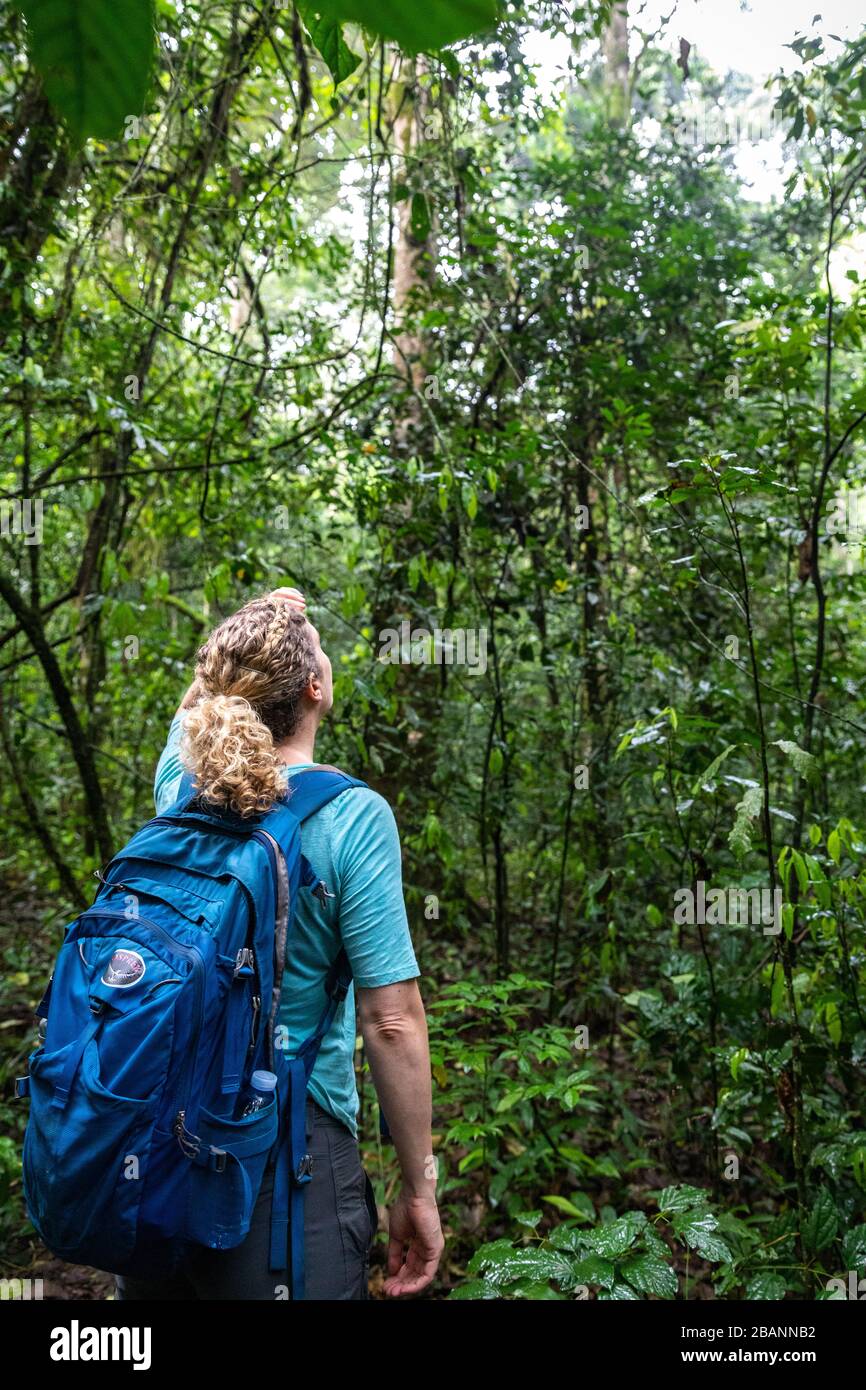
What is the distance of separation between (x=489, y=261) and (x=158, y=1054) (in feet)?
11.8

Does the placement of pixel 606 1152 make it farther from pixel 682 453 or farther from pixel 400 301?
pixel 400 301

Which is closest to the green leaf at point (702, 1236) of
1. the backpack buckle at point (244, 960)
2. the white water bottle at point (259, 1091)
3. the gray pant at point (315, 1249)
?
the gray pant at point (315, 1249)

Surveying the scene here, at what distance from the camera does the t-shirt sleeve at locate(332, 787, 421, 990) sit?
4.75ft

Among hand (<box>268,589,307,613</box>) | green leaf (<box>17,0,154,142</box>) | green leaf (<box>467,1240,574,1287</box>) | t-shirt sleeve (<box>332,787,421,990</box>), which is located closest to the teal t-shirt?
t-shirt sleeve (<box>332,787,421,990</box>)

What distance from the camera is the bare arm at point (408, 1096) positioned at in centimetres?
146

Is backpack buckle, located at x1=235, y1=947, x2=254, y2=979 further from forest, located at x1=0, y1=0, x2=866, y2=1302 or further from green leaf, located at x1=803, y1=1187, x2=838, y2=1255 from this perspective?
green leaf, located at x1=803, y1=1187, x2=838, y2=1255

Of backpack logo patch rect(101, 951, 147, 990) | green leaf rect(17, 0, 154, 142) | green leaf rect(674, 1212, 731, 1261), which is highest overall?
green leaf rect(17, 0, 154, 142)

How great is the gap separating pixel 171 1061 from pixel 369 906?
1.26 ft

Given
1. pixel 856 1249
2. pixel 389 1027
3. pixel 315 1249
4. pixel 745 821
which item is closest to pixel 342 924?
pixel 389 1027

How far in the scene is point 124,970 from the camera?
1.24 meters

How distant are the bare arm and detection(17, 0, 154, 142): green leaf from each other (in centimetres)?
128

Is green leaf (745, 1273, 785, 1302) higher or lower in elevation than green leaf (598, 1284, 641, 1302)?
lower

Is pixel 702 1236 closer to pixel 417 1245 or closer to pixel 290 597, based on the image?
pixel 417 1245

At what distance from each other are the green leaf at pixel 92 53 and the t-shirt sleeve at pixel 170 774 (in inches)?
52.8
